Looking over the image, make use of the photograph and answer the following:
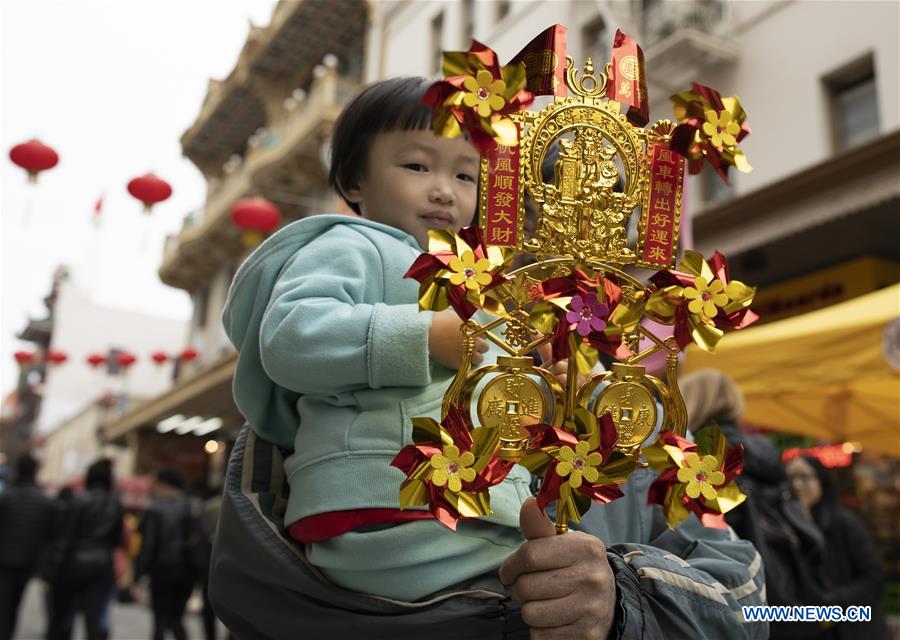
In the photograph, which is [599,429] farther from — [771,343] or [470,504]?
[771,343]

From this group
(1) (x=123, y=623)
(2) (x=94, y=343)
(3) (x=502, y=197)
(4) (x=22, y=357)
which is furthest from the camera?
(2) (x=94, y=343)

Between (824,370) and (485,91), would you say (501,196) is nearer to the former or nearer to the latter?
(485,91)

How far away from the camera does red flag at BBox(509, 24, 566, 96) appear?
1054 millimetres

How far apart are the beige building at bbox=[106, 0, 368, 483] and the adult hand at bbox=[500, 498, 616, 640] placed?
41.4ft

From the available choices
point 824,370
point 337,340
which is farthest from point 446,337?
point 824,370

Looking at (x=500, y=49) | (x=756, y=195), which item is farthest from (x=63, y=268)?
(x=756, y=195)

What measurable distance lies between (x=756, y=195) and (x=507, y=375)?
291 inches

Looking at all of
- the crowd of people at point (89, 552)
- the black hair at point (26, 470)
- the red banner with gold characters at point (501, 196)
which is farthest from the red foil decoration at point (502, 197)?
the black hair at point (26, 470)

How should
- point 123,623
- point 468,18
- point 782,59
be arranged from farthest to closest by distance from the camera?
point 468,18 → point 123,623 → point 782,59

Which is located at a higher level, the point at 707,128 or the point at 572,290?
the point at 707,128

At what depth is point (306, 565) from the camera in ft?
3.67

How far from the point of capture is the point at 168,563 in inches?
263

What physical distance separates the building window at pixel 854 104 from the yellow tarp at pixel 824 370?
318 centimetres

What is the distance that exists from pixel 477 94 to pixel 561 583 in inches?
22.5
